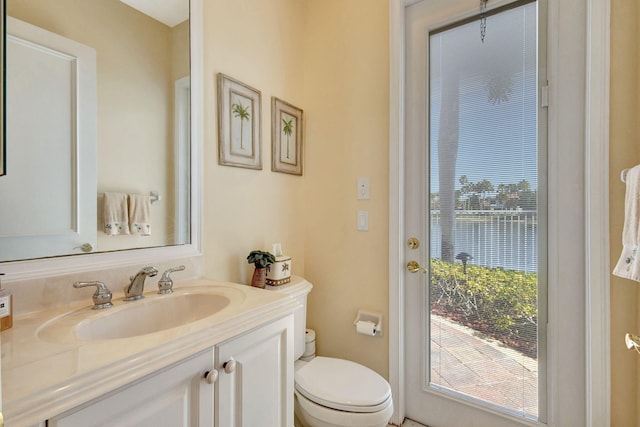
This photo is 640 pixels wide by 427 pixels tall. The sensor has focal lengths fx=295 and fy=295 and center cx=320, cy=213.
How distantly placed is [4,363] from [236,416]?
538 mm

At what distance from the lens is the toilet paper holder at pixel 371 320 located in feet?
5.20

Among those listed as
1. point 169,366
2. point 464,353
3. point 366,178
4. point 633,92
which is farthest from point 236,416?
point 633,92

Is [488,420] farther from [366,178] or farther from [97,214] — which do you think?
[97,214]

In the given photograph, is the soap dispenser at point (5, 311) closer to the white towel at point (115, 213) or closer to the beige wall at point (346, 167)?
the white towel at point (115, 213)

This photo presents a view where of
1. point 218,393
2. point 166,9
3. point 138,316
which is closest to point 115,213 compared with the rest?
point 138,316

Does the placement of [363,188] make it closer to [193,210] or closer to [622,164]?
[193,210]

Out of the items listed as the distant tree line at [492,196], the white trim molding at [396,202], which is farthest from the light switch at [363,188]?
the distant tree line at [492,196]

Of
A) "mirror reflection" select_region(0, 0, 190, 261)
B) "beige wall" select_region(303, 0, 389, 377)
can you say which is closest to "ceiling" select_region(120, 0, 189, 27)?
"mirror reflection" select_region(0, 0, 190, 261)

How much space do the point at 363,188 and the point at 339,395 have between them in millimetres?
1004

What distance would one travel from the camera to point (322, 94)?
1.80 m

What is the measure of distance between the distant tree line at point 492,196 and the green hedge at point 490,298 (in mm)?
293

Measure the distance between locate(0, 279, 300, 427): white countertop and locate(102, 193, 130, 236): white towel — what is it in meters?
0.28

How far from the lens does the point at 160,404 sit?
2.17ft

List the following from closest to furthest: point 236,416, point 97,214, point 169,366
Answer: point 169,366 < point 236,416 < point 97,214
